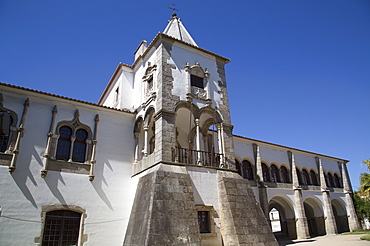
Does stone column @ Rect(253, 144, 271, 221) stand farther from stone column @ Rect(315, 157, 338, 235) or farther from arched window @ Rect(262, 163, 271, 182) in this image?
stone column @ Rect(315, 157, 338, 235)

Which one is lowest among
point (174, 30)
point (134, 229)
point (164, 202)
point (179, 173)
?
point (134, 229)

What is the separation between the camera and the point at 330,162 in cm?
2539

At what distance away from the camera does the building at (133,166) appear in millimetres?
9836

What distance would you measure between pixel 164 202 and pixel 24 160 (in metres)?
5.98

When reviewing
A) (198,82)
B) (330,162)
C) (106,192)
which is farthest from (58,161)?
(330,162)

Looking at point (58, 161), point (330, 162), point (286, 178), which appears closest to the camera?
point (58, 161)

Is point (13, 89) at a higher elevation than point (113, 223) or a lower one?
higher

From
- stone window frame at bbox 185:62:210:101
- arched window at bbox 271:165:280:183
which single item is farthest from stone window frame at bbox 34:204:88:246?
arched window at bbox 271:165:280:183

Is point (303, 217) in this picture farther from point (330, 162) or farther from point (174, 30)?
point (174, 30)

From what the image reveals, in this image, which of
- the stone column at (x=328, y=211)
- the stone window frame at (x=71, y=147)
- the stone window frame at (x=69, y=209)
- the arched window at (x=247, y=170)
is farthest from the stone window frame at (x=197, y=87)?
the stone column at (x=328, y=211)

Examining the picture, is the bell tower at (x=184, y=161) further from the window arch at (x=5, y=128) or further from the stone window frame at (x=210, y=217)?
the window arch at (x=5, y=128)

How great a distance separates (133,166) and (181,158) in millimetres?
2645

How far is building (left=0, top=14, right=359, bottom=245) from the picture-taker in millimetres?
9836

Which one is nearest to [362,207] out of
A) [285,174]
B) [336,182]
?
[336,182]
